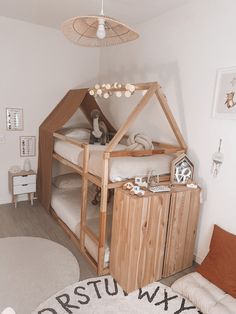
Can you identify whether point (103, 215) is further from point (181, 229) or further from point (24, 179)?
point (24, 179)

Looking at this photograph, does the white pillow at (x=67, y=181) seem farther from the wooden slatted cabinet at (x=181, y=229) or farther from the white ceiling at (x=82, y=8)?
the white ceiling at (x=82, y=8)

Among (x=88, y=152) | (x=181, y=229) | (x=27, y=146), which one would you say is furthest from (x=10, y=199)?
(x=181, y=229)

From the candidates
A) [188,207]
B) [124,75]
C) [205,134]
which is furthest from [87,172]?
[124,75]

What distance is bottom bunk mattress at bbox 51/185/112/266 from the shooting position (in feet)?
8.34

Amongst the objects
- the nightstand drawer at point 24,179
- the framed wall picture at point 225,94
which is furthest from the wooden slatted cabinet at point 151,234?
the nightstand drawer at point 24,179

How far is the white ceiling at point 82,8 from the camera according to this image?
262cm

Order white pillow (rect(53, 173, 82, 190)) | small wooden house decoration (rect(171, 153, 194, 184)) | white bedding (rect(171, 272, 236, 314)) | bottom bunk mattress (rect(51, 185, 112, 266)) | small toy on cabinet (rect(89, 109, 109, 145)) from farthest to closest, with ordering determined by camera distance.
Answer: white pillow (rect(53, 173, 82, 190)) → small toy on cabinet (rect(89, 109, 109, 145)) → bottom bunk mattress (rect(51, 185, 112, 266)) → small wooden house decoration (rect(171, 153, 194, 184)) → white bedding (rect(171, 272, 236, 314))

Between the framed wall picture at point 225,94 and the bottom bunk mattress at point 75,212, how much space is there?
5.31 ft

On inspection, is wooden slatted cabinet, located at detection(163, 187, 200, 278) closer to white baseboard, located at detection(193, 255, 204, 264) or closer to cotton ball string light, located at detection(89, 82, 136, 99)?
white baseboard, located at detection(193, 255, 204, 264)

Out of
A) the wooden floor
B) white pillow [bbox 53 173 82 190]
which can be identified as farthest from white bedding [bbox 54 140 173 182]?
white pillow [bbox 53 173 82 190]

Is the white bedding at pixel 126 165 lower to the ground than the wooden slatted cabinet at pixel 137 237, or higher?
higher

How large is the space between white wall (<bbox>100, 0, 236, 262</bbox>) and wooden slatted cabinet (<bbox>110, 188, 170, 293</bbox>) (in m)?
0.57

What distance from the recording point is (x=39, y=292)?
2.09 m

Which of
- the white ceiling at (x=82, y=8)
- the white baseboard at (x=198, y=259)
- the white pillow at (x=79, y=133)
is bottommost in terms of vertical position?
the white baseboard at (x=198, y=259)
